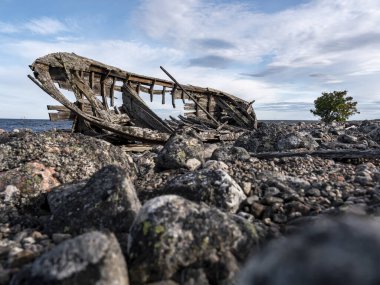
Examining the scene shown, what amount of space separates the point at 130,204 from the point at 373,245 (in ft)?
7.49

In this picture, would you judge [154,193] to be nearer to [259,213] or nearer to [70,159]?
[259,213]

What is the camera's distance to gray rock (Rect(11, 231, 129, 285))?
249cm

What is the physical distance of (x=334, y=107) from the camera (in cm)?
3594

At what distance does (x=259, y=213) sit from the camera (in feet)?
13.3

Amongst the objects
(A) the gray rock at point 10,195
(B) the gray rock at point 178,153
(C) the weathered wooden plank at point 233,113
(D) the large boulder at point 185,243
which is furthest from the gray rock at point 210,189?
(C) the weathered wooden plank at point 233,113

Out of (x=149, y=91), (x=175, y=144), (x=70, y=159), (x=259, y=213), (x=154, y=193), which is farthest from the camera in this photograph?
(x=149, y=91)

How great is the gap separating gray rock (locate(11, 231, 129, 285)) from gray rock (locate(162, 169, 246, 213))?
5.48 feet

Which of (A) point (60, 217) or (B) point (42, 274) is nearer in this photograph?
(B) point (42, 274)

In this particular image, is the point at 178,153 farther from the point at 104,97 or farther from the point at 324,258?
the point at 104,97

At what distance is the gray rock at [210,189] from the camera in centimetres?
416

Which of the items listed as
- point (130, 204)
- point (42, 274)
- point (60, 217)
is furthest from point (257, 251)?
point (60, 217)

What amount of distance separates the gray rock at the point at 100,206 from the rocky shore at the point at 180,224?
0.5 inches

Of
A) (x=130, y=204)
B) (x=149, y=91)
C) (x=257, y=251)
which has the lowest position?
(x=257, y=251)

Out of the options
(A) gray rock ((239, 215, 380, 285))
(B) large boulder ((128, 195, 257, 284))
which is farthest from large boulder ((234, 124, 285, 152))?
(B) large boulder ((128, 195, 257, 284))
